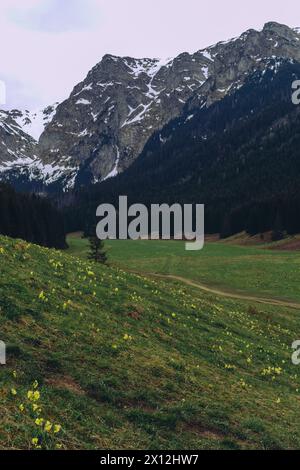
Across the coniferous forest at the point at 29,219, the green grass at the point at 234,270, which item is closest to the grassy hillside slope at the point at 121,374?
the green grass at the point at 234,270

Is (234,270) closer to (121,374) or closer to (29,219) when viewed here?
(121,374)

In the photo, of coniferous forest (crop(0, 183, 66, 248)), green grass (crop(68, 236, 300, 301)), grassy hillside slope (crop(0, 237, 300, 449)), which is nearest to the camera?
grassy hillside slope (crop(0, 237, 300, 449))

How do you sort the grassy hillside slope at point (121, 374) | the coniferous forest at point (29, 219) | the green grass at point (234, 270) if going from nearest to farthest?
the grassy hillside slope at point (121, 374)
the green grass at point (234, 270)
the coniferous forest at point (29, 219)

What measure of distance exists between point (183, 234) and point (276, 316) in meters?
129

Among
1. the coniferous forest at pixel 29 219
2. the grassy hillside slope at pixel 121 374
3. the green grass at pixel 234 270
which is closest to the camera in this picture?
the grassy hillside slope at pixel 121 374

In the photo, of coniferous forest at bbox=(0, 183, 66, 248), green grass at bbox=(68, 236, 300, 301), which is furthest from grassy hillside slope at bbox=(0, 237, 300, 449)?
coniferous forest at bbox=(0, 183, 66, 248)

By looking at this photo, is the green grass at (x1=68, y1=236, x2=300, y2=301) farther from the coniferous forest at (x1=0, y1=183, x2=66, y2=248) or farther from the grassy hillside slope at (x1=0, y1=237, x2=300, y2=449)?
the grassy hillside slope at (x1=0, y1=237, x2=300, y2=449)

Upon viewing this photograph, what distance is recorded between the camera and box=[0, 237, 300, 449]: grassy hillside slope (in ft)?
35.5

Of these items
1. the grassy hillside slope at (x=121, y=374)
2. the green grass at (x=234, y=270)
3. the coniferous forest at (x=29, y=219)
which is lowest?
the green grass at (x=234, y=270)

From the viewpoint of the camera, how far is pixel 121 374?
1391cm

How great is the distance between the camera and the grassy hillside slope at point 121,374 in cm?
1081

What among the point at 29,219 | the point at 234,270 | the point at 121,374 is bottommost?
the point at 234,270

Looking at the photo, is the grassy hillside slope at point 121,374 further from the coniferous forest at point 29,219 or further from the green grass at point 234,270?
the coniferous forest at point 29,219

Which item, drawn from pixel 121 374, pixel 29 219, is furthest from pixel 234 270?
pixel 29 219
